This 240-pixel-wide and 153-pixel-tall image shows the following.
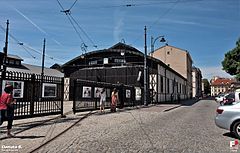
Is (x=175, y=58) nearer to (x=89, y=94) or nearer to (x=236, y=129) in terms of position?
(x=89, y=94)

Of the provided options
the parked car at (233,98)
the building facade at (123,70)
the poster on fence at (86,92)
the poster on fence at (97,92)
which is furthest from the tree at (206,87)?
the poster on fence at (86,92)

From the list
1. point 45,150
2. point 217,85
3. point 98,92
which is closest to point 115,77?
point 98,92

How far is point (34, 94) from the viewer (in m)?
13.5

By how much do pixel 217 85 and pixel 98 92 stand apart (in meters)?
165

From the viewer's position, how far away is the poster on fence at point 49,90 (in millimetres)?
14523

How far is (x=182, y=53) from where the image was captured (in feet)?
269

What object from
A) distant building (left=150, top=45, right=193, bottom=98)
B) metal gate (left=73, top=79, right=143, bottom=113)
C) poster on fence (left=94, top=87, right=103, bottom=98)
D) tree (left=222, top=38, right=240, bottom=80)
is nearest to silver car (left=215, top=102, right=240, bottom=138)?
metal gate (left=73, top=79, right=143, bottom=113)

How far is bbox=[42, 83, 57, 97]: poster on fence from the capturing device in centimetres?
1452

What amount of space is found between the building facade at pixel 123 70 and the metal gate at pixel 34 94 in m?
23.2

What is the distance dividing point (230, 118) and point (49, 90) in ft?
30.4

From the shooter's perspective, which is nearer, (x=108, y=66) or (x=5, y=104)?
(x=5, y=104)

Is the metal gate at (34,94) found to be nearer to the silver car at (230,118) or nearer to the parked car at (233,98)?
the silver car at (230,118)

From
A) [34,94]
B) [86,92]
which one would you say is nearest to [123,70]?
[86,92]

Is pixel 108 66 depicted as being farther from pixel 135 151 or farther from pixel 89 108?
pixel 135 151
